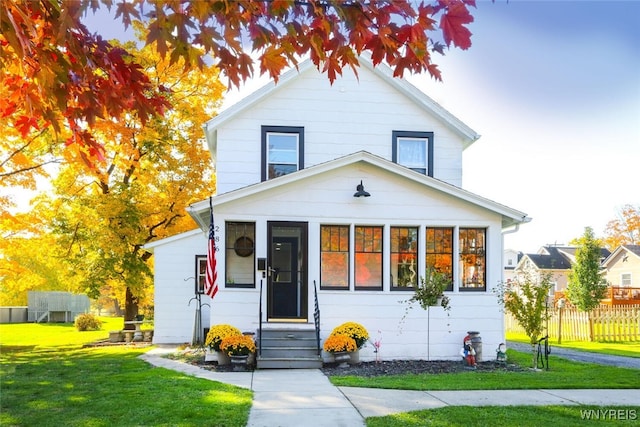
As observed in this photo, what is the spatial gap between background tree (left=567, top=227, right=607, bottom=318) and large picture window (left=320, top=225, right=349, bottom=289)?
16.2 meters

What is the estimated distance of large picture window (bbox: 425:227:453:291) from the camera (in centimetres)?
1134

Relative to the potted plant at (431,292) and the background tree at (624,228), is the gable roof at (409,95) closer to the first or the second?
the potted plant at (431,292)

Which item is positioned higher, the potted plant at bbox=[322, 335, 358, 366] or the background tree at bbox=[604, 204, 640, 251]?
the background tree at bbox=[604, 204, 640, 251]

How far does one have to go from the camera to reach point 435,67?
384 centimetres

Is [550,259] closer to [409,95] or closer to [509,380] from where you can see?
[409,95]

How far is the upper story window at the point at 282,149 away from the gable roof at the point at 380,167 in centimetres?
188

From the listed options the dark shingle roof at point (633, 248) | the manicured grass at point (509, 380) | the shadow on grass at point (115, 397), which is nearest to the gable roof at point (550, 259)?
the dark shingle roof at point (633, 248)

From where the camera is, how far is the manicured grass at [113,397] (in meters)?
5.73

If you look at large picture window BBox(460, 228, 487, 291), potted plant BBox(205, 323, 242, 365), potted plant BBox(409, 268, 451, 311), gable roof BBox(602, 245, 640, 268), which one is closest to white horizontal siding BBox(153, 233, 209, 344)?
potted plant BBox(205, 323, 242, 365)

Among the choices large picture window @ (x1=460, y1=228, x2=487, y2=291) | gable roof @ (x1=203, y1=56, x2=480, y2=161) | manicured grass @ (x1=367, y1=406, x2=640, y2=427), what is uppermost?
gable roof @ (x1=203, y1=56, x2=480, y2=161)

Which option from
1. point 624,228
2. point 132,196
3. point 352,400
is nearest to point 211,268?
point 352,400

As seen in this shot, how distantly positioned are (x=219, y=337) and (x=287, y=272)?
2.46m

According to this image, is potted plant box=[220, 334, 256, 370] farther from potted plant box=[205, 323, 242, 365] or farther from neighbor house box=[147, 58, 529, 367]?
neighbor house box=[147, 58, 529, 367]

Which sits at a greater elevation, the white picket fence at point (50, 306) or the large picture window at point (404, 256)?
the large picture window at point (404, 256)
